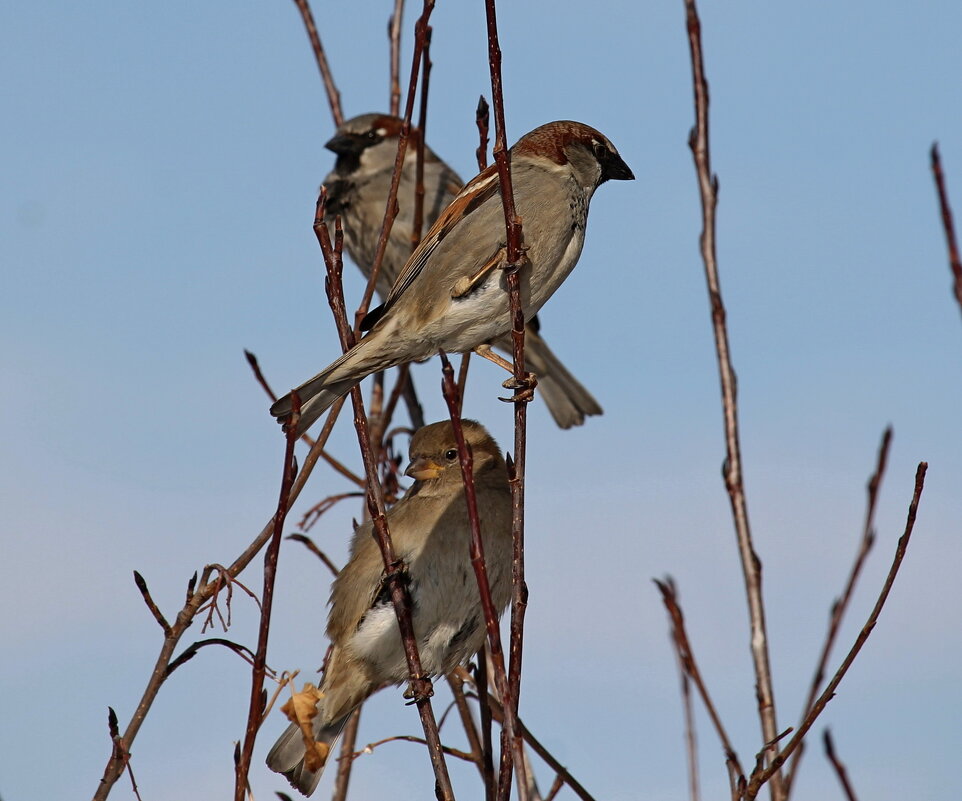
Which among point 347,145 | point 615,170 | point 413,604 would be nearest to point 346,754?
point 413,604

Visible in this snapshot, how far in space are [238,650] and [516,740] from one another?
65cm

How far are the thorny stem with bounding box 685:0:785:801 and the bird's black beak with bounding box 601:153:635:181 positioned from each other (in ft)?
2.00

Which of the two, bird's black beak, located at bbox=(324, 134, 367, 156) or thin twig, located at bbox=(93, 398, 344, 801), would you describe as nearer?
thin twig, located at bbox=(93, 398, 344, 801)

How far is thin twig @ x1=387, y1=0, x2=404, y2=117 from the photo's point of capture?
4.23 metres

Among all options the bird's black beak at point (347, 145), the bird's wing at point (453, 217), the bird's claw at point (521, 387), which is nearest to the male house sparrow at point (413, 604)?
the bird's wing at point (453, 217)

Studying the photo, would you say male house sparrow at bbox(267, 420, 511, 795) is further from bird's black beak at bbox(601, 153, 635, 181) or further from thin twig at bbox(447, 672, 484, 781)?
bird's black beak at bbox(601, 153, 635, 181)

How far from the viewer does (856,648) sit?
2148mm

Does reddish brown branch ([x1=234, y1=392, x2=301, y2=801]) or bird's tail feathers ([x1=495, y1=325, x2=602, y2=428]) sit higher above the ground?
bird's tail feathers ([x1=495, y1=325, x2=602, y2=428])

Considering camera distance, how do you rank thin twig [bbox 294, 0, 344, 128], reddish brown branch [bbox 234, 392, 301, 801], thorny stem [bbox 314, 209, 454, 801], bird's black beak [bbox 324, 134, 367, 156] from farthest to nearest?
bird's black beak [bbox 324, 134, 367, 156] → thin twig [bbox 294, 0, 344, 128] → thorny stem [bbox 314, 209, 454, 801] → reddish brown branch [bbox 234, 392, 301, 801]

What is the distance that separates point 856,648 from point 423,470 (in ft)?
5.98

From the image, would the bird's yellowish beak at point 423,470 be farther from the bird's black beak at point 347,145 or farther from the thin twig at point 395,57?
the bird's black beak at point 347,145

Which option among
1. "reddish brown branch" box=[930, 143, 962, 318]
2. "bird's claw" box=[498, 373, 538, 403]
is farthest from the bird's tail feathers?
"reddish brown branch" box=[930, 143, 962, 318]

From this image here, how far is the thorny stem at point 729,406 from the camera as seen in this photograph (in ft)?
8.96

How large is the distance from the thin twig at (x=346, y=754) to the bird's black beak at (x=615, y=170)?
6.06 ft
